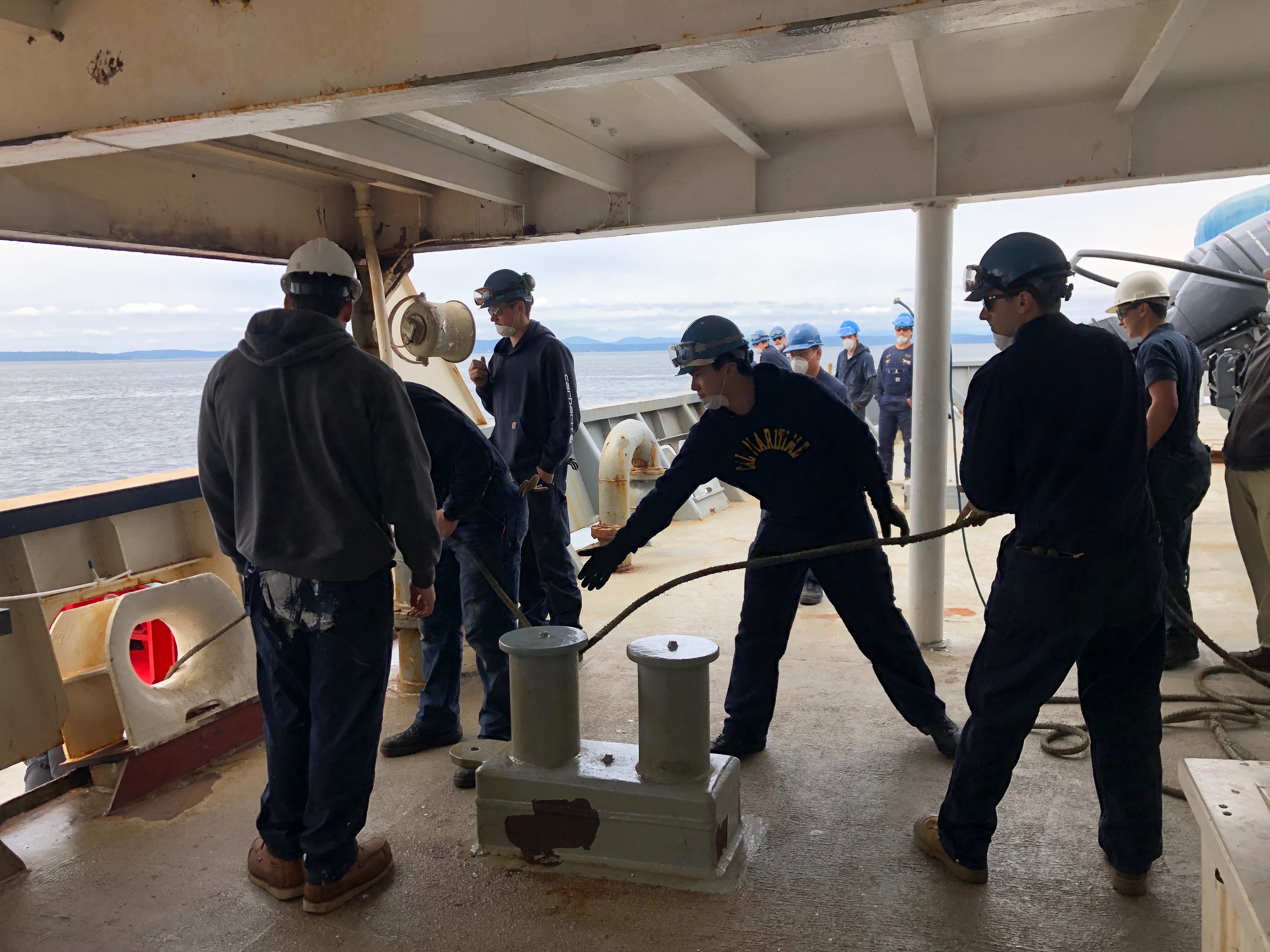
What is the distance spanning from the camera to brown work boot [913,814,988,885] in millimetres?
2729

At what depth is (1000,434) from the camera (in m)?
2.52

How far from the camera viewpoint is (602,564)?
319 cm

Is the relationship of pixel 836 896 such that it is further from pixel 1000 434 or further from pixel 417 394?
pixel 417 394

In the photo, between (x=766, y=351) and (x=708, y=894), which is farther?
(x=766, y=351)

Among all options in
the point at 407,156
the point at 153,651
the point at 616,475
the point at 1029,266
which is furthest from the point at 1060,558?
the point at 616,475

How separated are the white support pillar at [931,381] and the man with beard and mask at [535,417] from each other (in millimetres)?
→ 1861

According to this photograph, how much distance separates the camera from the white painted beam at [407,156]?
3.83 metres

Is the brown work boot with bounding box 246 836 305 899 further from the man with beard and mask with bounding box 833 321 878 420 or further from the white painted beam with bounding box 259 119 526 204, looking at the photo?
the man with beard and mask with bounding box 833 321 878 420

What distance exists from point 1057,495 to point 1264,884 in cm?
124

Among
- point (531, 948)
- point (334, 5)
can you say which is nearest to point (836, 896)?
point (531, 948)

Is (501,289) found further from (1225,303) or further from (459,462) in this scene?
(1225,303)

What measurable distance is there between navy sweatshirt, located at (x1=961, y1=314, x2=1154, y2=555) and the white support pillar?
2100 millimetres

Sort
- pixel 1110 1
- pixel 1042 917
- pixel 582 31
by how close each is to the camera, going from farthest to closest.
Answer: pixel 1042 917, pixel 582 31, pixel 1110 1

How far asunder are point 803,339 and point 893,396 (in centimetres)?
330
